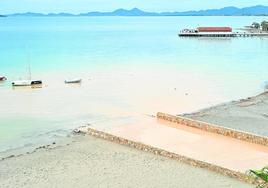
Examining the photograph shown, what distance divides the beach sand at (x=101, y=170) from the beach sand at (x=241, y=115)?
4665 millimetres

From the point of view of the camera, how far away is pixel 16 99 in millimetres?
25219

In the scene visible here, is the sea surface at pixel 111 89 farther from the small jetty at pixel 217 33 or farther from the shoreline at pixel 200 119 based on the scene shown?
the small jetty at pixel 217 33

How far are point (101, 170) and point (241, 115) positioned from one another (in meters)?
8.11

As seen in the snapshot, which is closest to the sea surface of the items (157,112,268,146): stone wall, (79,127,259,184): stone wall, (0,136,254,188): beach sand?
(79,127,259,184): stone wall

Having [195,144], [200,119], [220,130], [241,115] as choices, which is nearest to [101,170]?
[195,144]

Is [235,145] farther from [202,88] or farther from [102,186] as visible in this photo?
[202,88]

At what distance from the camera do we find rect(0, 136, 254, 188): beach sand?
439 inches

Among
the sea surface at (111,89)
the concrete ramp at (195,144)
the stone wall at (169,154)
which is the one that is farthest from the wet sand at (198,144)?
the sea surface at (111,89)

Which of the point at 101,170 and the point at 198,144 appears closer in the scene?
the point at 101,170

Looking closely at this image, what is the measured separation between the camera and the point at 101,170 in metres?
12.1

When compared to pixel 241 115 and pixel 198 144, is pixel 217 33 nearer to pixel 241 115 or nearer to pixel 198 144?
pixel 241 115

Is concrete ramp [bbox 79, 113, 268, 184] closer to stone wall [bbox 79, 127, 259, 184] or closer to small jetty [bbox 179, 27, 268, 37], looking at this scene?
stone wall [bbox 79, 127, 259, 184]

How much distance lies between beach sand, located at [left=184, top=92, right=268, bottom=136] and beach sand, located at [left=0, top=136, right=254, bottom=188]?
15.3 feet

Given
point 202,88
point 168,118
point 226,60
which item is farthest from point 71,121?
point 226,60
